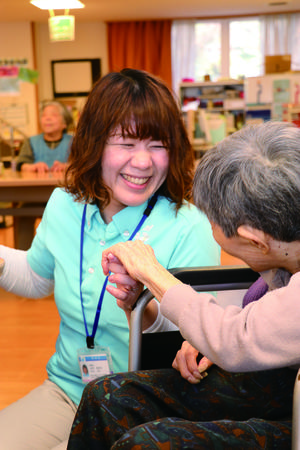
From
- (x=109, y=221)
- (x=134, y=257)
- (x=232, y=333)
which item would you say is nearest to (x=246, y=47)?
(x=109, y=221)

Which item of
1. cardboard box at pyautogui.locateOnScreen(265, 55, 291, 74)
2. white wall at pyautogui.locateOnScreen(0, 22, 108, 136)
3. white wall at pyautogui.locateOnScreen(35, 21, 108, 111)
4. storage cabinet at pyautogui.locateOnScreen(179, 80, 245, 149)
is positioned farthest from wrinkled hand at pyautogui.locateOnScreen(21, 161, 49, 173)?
white wall at pyautogui.locateOnScreen(35, 21, 108, 111)

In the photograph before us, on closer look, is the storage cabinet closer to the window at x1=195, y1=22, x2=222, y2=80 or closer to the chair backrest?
the window at x1=195, y1=22, x2=222, y2=80

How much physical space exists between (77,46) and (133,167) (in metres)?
9.41

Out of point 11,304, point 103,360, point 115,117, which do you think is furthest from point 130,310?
→ point 11,304

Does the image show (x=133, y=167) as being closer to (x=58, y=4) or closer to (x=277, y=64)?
(x=58, y=4)

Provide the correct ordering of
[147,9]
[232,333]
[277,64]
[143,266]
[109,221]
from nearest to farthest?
1. [232,333]
2. [143,266]
3. [109,221]
4. [277,64]
5. [147,9]

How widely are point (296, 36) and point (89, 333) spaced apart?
9601mm

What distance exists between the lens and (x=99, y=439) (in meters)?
0.92

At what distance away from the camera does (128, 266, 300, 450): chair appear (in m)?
1.07

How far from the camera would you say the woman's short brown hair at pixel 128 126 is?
1.29 metres

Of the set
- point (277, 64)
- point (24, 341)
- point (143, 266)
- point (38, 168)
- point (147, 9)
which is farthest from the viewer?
point (147, 9)

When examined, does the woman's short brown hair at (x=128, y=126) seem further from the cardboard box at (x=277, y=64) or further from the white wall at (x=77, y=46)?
the white wall at (x=77, y=46)

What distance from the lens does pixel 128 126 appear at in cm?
129

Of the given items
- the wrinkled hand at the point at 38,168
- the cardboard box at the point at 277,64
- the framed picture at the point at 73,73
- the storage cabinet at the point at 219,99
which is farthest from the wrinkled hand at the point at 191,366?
the framed picture at the point at 73,73
